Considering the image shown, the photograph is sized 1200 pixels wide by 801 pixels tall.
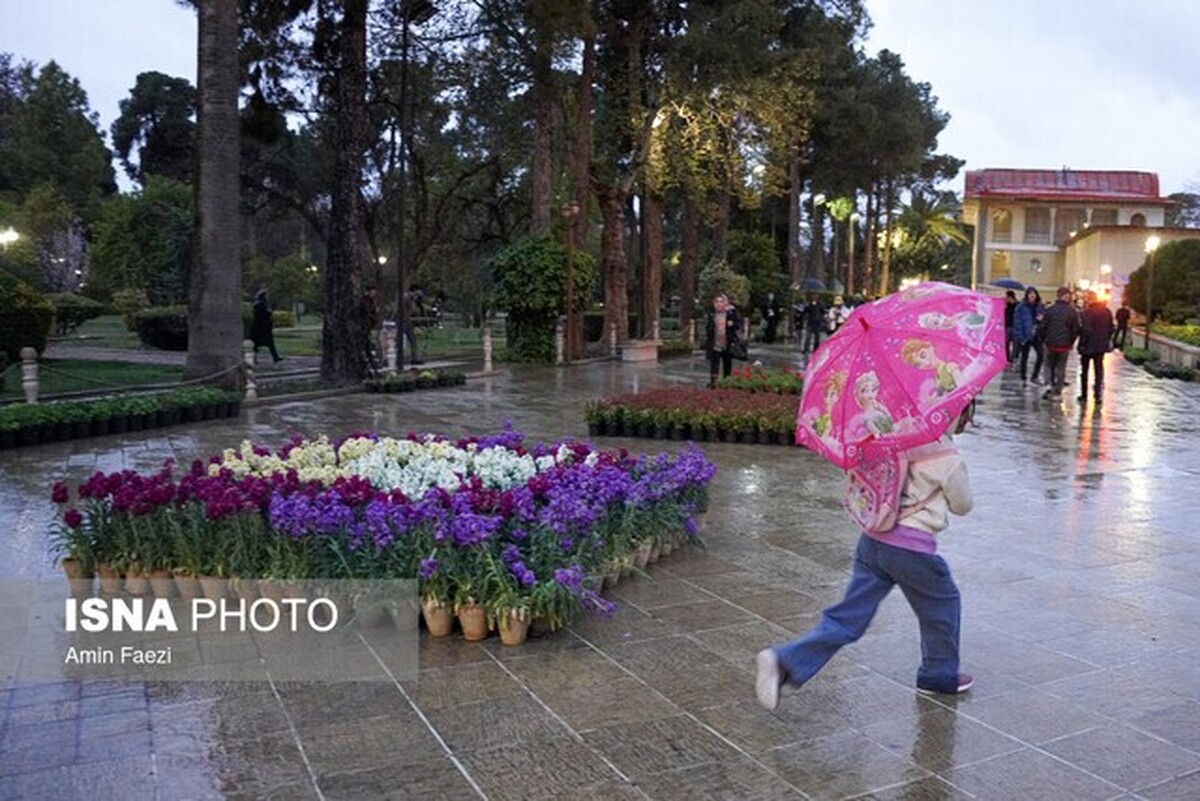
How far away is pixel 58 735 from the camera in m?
3.57

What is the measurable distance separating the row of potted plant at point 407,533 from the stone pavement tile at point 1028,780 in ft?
5.98

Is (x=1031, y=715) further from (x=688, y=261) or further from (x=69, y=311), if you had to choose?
(x=69, y=311)

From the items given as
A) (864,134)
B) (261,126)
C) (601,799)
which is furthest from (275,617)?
(864,134)

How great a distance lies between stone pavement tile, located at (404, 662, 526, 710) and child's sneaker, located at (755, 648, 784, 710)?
0.93 m

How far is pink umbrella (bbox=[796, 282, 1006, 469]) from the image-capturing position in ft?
11.2

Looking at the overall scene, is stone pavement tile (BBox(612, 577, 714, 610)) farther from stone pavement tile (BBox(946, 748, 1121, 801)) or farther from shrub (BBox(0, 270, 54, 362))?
shrub (BBox(0, 270, 54, 362))

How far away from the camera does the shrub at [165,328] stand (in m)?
25.1

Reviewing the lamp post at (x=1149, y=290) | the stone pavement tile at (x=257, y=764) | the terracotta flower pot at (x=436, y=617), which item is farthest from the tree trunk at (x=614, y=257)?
the stone pavement tile at (x=257, y=764)

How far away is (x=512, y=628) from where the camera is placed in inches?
178

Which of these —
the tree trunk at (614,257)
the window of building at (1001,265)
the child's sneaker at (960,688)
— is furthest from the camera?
the window of building at (1001,265)

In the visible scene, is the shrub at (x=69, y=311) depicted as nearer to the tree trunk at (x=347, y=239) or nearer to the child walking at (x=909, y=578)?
the tree trunk at (x=347, y=239)

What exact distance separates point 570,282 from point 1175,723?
64.7 feet

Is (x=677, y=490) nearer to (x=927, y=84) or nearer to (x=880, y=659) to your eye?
(x=880, y=659)

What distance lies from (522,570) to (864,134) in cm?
3684
